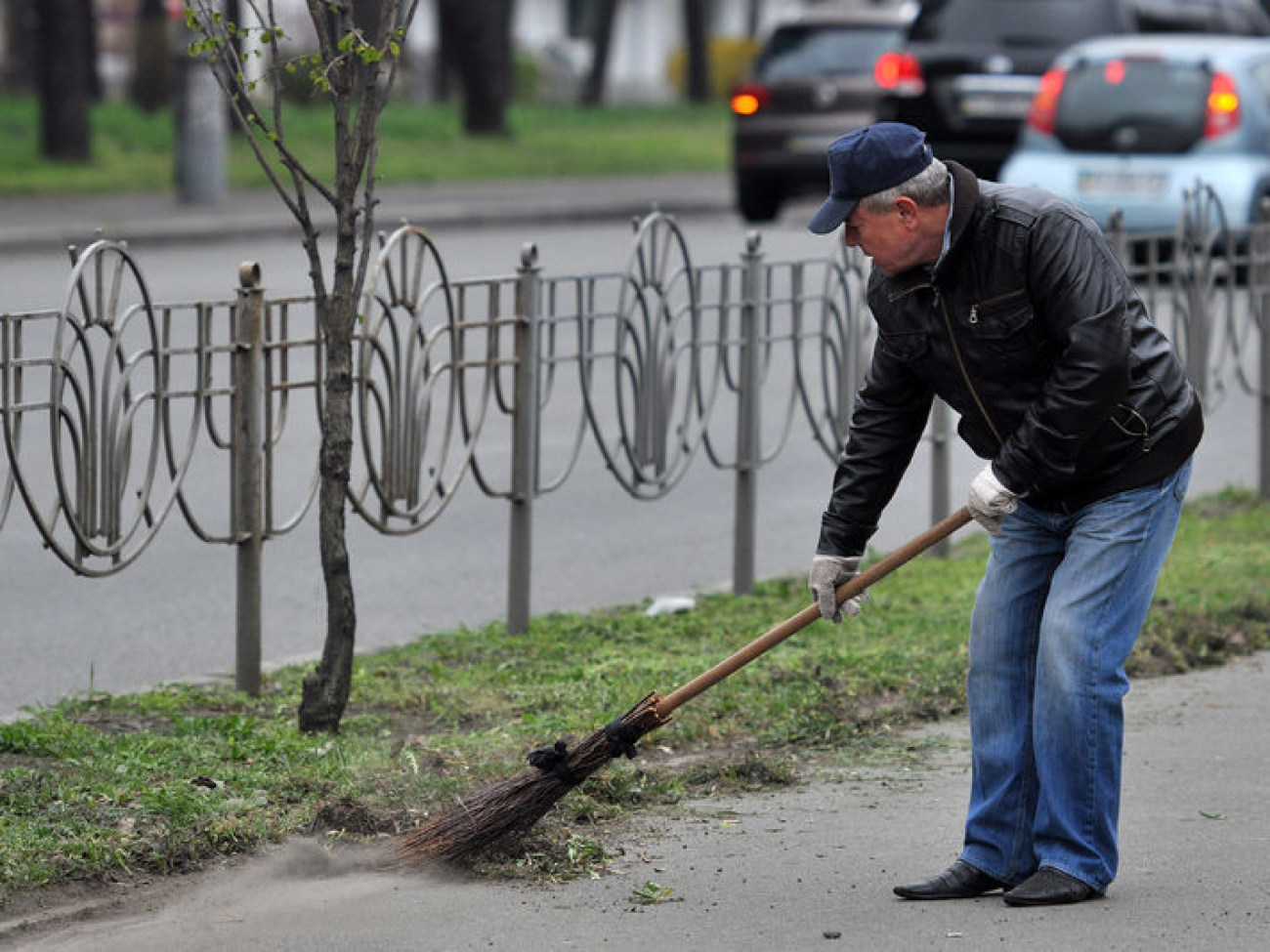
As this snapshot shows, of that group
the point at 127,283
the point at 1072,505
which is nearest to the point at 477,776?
the point at 1072,505

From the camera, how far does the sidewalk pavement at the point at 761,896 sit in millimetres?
4426

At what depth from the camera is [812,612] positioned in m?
4.86

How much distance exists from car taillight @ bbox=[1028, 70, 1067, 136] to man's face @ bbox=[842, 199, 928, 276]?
458 inches

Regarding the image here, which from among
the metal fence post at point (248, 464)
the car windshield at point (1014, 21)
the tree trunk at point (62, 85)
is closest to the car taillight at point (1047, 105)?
the car windshield at point (1014, 21)

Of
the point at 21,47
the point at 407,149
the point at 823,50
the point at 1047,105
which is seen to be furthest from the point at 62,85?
the point at 21,47

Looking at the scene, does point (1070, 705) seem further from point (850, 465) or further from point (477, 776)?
point (477, 776)

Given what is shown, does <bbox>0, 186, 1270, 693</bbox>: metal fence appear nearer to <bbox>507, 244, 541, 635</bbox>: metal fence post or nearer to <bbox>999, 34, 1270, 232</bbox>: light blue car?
<bbox>507, 244, 541, 635</bbox>: metal fence post

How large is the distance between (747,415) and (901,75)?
1084cm

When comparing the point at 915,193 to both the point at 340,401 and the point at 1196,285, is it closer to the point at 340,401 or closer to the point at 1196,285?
→ the point at 340,401

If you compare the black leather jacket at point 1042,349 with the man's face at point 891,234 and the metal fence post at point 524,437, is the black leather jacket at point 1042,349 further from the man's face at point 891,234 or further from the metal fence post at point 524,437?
the metal fence post at point 524,437

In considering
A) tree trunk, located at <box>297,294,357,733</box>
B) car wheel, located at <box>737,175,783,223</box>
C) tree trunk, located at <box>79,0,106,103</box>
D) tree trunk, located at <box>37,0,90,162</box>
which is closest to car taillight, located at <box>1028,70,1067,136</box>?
car wheel, located at <box>737,175,783,223</box>

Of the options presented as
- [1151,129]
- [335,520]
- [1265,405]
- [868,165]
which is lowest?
[1265,405]

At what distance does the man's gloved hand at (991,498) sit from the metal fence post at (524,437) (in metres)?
2.69

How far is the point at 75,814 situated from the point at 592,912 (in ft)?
3.69
